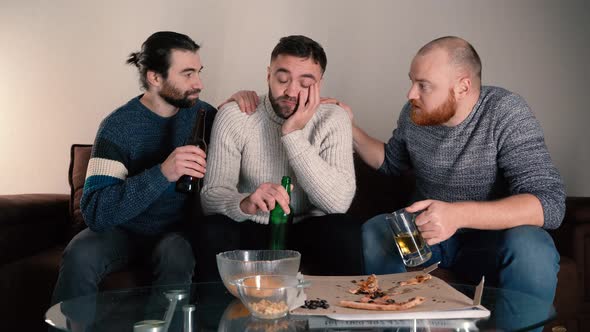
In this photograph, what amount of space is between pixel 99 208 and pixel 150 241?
0.20 m

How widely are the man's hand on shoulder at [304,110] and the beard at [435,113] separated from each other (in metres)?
0.31

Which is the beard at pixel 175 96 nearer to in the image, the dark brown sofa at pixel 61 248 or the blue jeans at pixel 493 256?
the dark brown sofa at pixel 61 248

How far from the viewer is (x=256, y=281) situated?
1261mm

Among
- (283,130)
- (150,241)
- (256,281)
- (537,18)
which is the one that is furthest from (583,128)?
(256,281)

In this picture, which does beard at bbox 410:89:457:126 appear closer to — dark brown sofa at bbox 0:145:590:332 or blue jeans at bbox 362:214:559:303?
blue jeans at bbox 362:214:559:303

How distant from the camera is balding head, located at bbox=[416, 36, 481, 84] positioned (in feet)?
6.88

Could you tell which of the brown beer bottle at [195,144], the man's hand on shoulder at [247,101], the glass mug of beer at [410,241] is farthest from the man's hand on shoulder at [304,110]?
the glass mug of beer at [410,241]

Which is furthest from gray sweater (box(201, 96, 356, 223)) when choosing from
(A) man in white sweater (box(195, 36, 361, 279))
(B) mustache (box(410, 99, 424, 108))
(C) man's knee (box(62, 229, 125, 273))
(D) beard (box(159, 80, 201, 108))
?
(C) man's knee (box(62, 229, 125, 273))

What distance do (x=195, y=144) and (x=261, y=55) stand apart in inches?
35.1

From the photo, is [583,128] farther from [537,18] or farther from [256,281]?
[256,281]

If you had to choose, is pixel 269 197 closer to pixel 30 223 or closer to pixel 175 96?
pixel 175 96

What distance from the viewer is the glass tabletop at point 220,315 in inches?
45.6

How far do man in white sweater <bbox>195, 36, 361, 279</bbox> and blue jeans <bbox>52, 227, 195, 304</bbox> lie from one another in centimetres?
8

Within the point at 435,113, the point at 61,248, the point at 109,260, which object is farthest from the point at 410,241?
the point at 61,248
